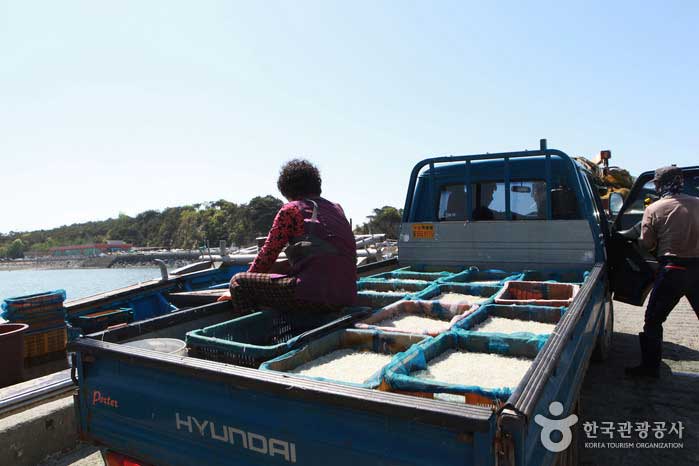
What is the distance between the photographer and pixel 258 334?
2945 mm

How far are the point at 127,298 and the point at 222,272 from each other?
7.21ft

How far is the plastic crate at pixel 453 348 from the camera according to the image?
1.65 m

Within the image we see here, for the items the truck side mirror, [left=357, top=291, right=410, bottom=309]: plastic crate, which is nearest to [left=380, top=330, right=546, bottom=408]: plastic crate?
[left=357, top=291, right=410, bottom=309]: plastic crate

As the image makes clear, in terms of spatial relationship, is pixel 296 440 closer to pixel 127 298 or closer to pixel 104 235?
pixel 127 298

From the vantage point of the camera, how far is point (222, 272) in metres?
7.91

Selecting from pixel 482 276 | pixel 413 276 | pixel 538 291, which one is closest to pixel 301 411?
pixel 538 291

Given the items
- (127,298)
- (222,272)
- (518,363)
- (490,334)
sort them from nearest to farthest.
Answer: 1. (518,363)
2. (490,334)
3. (127,298)
4. (222,272)

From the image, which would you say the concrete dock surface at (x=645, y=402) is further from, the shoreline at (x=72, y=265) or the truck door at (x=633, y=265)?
the shoreline at (x=72, y=265)

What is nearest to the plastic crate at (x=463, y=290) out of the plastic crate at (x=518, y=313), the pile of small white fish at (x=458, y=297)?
the pile of small white fish at (x=458, y=297)

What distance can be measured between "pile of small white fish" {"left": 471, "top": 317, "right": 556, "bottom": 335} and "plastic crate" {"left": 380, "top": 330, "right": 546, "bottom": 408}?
0.42 m

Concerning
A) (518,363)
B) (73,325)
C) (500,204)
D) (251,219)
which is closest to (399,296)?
(518,363)

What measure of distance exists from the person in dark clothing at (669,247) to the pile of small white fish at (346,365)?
3469 millimetres

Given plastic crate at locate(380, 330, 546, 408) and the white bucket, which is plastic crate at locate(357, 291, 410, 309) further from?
the white bucket

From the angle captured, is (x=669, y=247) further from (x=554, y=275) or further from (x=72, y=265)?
(x=72, y=265)
